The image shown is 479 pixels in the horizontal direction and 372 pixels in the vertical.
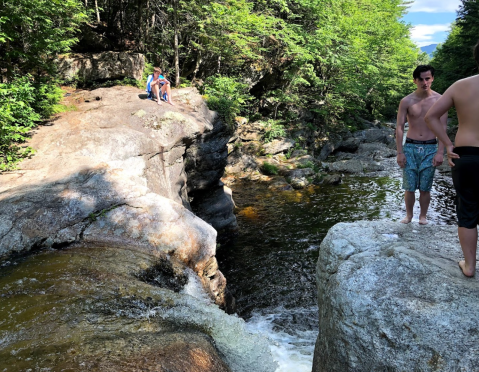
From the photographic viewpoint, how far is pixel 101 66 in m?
12.9

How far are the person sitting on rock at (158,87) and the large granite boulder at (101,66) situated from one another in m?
3.50

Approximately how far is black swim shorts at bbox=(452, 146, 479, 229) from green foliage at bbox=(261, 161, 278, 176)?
14.7 metres

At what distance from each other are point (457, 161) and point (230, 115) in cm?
1024

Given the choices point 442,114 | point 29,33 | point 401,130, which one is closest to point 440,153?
point 401,130

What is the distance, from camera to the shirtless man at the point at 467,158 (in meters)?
2.71

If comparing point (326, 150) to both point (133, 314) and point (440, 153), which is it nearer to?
point (440, 153)

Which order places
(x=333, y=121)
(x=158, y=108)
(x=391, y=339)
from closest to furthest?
(x=391, y=339) → (x=158, y=108) → (x=333, y=121)

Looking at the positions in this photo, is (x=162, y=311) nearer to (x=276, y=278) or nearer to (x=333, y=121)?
(x=276, y=278)

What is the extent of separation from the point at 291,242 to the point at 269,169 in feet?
27.4

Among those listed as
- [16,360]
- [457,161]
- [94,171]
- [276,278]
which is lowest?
[276,278]

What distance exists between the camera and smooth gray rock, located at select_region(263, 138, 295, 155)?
789 inches

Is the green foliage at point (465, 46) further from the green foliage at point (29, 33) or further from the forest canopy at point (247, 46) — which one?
the green foliage at point (29, 33)

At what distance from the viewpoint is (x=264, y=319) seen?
6.37 meters

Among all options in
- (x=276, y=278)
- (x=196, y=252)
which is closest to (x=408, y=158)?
(x=196, y=252)
